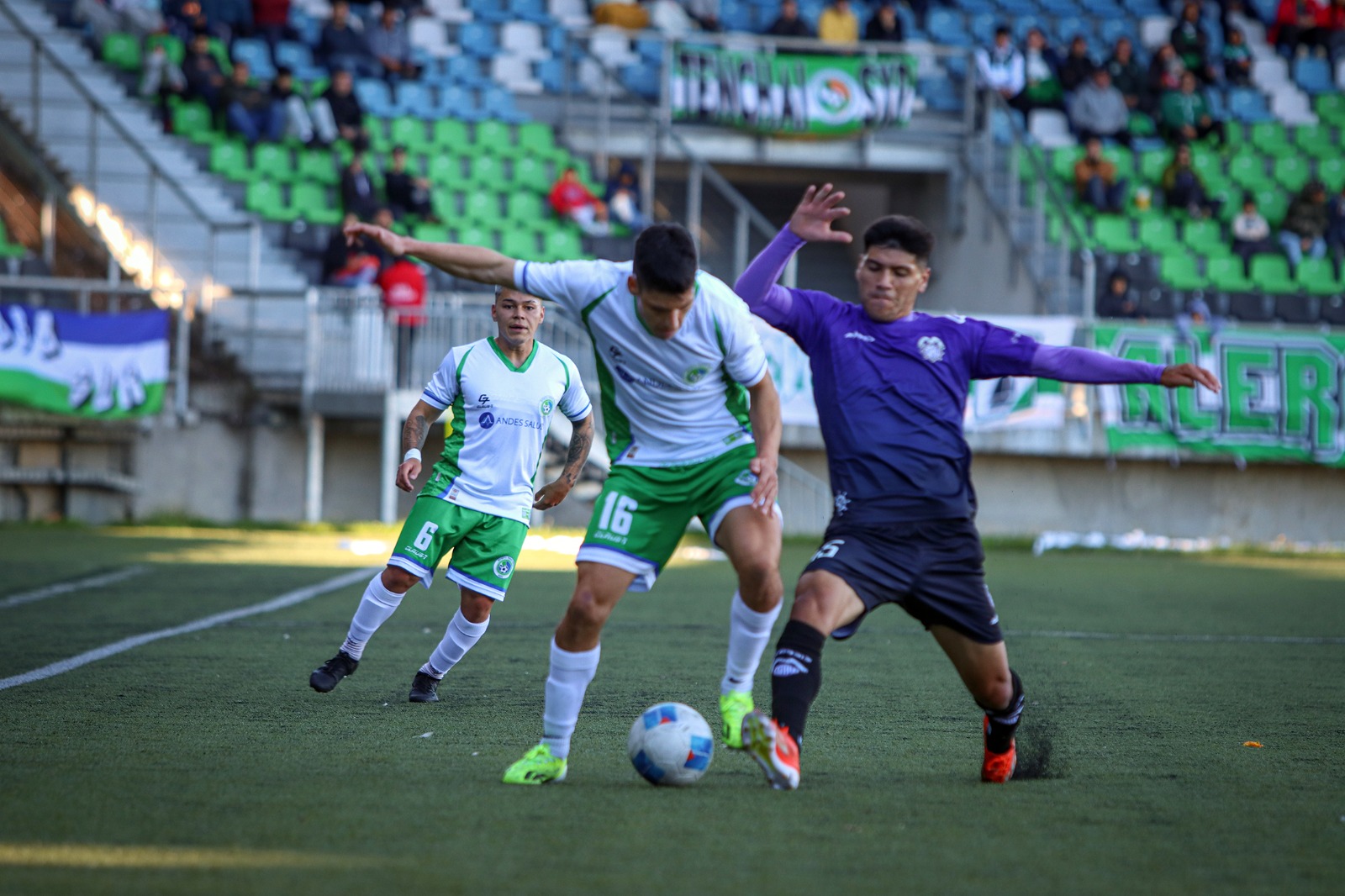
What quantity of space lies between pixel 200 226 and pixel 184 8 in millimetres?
4139

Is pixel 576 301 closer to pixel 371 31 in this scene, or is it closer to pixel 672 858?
pixel 672 858

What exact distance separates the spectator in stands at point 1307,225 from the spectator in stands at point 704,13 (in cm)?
926

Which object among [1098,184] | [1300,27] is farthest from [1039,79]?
[1300,27]

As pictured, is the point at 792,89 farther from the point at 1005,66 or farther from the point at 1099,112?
the point at 1099,112

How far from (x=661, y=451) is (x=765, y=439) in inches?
14.3

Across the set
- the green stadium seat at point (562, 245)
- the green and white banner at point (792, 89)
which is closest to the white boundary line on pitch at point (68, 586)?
the green stadium seat at point (562, 245)

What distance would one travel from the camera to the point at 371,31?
2247 cm

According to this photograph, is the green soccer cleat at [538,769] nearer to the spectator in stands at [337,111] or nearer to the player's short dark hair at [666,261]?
the player's short dark hair at [666,261]

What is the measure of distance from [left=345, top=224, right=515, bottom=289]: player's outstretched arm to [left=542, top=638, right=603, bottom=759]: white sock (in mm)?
1217

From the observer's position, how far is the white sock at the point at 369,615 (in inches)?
260

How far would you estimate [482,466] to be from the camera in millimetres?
6840

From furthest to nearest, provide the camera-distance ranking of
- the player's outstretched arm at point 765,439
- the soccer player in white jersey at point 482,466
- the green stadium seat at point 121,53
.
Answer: the green stadium seat at point 121,53, the soccer player in white jersey at point 482,466, the player's outstretched arm at point 765,439

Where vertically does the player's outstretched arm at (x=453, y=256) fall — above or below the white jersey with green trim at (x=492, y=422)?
above

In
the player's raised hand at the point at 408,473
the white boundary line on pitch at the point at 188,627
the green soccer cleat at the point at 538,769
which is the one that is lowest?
the white boundary line on pitch at the point at 188,627
